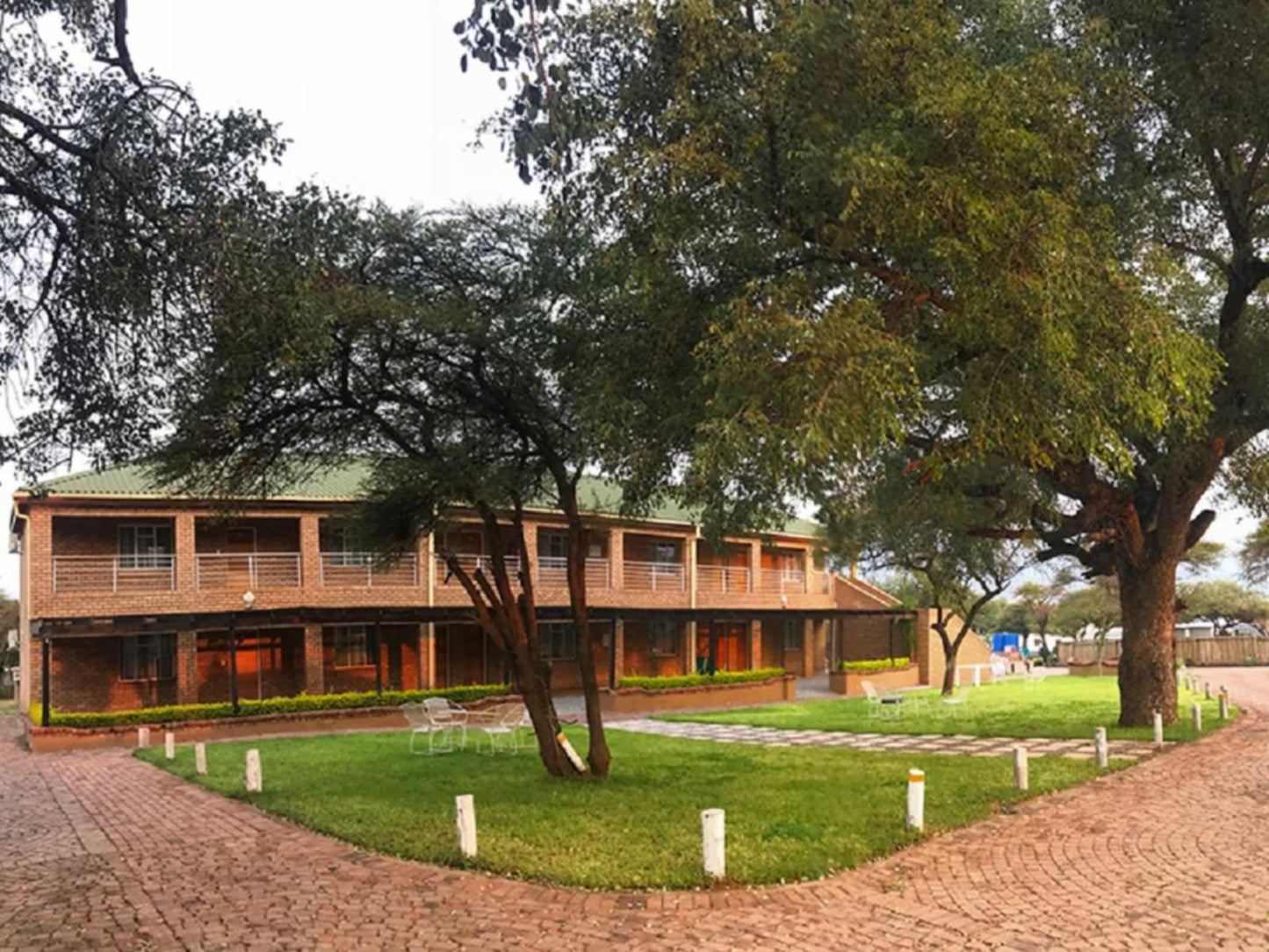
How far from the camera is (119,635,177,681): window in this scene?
85.8 feet

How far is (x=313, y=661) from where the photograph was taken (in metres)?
26.8

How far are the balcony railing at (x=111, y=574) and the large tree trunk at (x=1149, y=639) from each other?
67.0ft

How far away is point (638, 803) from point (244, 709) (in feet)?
46.1

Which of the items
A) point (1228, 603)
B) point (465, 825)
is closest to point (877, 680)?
Result: point (465, 825)

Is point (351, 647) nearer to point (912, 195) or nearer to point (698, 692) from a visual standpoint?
point (698, 692)

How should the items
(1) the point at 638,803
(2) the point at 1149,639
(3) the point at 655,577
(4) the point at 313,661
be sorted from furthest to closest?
(3) the point at 655,577 → (4) the point at 313,661 → (2) the point at 1149,639 → (1) the point at 638,803

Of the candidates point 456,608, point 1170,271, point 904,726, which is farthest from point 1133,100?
point 456,608

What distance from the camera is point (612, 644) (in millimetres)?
28766

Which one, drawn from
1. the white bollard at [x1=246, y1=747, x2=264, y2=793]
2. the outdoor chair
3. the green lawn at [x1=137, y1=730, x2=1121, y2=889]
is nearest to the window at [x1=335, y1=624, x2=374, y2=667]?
the green lawn at [x1=137, y1=730, x2=1121, y2=889]

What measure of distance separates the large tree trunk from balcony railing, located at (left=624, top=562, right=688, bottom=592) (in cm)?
1678

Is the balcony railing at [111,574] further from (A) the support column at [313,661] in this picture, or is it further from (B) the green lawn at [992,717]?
(B) the green lawn at [992,717]

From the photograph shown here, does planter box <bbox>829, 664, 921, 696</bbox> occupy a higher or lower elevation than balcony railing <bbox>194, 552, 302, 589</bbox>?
lower

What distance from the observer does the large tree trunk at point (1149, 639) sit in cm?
1872

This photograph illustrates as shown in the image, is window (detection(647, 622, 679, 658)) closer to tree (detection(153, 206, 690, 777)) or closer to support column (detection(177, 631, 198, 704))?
support column (detection(177, 631, 198, 704))
